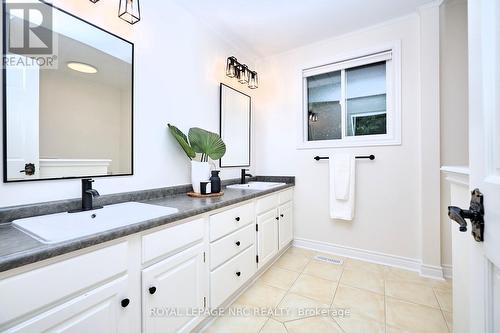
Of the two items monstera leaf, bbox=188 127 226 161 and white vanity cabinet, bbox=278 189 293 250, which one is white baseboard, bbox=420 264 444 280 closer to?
white vanity cabinet, bbox=278 189 293 250

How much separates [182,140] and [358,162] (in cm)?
183

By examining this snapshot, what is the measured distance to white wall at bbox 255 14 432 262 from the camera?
2.12 meters

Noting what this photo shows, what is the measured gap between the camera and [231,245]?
1.58 m

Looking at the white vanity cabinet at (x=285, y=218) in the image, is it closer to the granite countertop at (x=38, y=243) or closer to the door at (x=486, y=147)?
the granite countertop at (x=38, y=243)

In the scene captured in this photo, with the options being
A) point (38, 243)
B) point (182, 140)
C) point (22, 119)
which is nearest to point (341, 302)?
point (182, 140)

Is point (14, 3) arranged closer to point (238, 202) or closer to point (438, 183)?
point (238, 202)

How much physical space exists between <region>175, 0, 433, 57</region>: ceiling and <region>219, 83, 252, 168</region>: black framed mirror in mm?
600

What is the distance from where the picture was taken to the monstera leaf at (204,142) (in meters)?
1.82

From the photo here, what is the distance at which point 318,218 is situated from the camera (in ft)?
8.48

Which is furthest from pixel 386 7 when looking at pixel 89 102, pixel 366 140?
pixel 89 102

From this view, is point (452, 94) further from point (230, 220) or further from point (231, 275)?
point (231, 275)

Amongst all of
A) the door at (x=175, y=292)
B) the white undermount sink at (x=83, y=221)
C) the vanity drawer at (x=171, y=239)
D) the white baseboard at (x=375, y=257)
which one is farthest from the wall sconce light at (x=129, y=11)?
the white baseboard at (x=375, y=257)

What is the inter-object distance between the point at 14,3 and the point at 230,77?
1.69 metres

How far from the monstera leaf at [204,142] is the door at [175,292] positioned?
82cm
